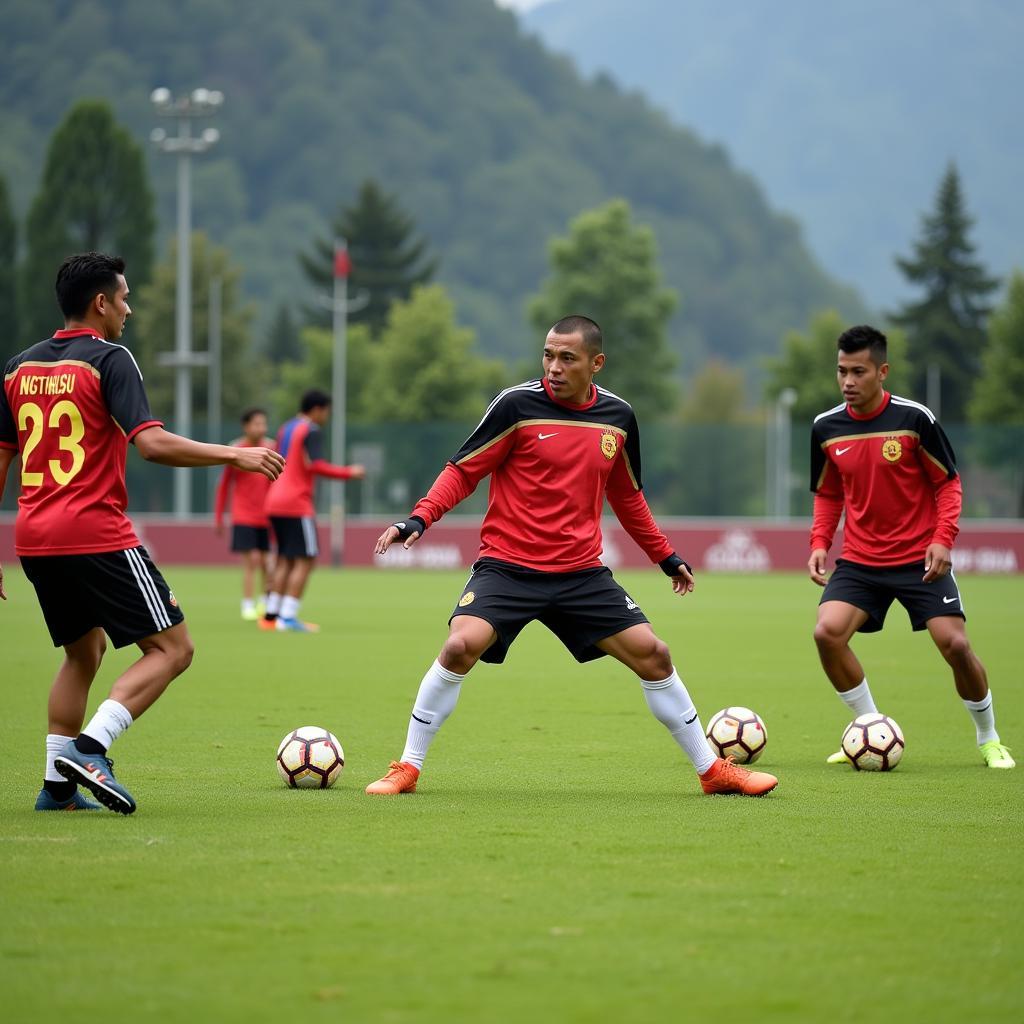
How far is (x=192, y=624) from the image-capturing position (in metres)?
20.5

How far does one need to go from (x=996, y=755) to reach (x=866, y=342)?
233 centimetres

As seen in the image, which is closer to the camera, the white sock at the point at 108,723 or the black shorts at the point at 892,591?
the white sock at the point at 108,723

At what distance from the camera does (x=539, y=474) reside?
314 inches

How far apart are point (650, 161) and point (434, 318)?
113 meters

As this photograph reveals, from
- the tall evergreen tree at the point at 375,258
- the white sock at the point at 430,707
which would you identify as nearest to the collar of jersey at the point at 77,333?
the white sock at the point at 430,707

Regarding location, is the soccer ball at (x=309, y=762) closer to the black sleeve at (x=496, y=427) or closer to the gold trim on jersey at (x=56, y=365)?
the black sleeve at (x=496, y=427)

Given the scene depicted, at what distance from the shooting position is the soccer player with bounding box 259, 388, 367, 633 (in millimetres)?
18453

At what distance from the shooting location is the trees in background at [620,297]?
80500 mm

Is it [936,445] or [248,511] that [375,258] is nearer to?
[248,511]

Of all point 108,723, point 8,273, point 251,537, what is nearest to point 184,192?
point 251,537

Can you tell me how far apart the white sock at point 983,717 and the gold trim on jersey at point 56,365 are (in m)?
5.02

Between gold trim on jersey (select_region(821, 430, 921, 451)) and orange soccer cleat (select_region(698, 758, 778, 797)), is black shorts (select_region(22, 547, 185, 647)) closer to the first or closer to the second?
orange soccer cleat (select_region(698, 758, 778, 797))

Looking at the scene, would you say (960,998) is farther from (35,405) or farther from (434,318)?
(434,318)

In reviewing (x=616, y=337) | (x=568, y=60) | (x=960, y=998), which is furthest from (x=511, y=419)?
(x=568, y=60)
